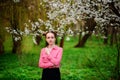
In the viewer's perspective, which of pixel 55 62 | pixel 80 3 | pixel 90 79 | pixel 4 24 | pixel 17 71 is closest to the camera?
pixel 55 62

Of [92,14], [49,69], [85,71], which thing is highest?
[92,14]

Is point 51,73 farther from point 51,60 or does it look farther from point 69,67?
point 69,67

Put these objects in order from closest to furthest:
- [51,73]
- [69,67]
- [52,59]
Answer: [52,59] < [51,73] < [69,67]

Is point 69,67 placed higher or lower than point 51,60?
lower

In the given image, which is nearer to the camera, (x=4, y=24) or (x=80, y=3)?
(x=80, y=3)

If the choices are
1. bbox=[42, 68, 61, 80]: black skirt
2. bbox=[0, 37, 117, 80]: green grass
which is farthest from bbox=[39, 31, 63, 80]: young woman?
bbox=[0, 37, 117, 80]: green grass

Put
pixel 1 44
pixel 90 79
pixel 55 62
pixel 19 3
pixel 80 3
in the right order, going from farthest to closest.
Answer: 1. pixel 1 44
2. pixel 19 3
3. pixel 90 79
4. pixel 80 3
5. pixel 55 62

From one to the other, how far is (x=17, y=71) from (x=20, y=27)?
116 inches

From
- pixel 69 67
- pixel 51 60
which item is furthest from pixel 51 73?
pixel 69 67

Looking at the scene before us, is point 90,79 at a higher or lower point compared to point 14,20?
lower

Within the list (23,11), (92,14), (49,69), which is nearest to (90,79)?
(92,14)

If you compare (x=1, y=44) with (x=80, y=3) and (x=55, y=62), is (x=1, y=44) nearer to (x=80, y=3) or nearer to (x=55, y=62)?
(x=80, y=3)

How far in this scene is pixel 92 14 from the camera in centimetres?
1039

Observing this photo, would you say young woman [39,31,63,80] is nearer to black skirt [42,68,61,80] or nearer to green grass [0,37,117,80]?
black skirt [42,68,61,80]
